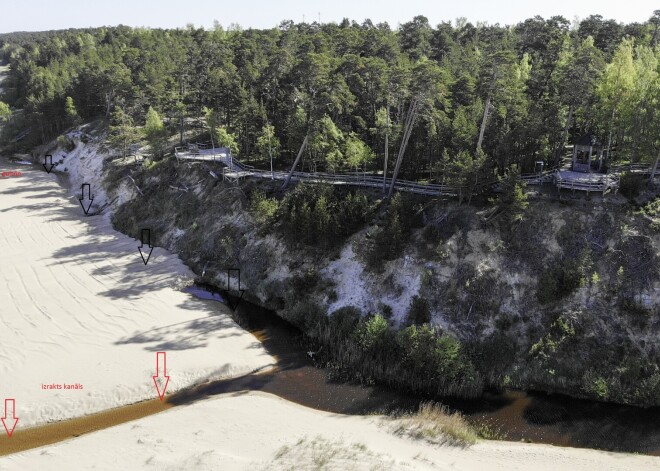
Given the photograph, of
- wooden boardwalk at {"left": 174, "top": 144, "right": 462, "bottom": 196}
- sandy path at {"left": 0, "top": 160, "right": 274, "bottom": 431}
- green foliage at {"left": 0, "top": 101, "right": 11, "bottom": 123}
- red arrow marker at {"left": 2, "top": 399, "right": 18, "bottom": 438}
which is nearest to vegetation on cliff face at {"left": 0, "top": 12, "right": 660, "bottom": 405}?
wooden boardwalk at {"left": 174, "top": 144, "right": 462, "bottom": 196}

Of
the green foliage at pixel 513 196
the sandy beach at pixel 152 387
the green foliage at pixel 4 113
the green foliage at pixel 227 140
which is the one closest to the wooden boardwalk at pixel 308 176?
the green foliage at pixel 227 140

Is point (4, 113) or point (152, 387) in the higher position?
point (4, 113)

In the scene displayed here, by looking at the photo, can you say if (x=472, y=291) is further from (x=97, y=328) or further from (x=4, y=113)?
(x=4, y=113)

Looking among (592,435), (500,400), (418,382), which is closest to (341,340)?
(418,382)

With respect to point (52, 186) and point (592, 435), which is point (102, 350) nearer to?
point (592, 435)

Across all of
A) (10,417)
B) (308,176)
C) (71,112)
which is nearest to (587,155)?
(308,176)

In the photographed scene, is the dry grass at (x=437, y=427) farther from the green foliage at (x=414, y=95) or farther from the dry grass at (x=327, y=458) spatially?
the green foliage at (x=414, y=95)

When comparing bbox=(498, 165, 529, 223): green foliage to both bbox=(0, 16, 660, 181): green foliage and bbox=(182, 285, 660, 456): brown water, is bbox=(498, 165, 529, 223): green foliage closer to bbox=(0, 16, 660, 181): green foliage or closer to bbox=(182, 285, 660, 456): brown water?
bbox=(0, 16, 660, 181): green foliage
